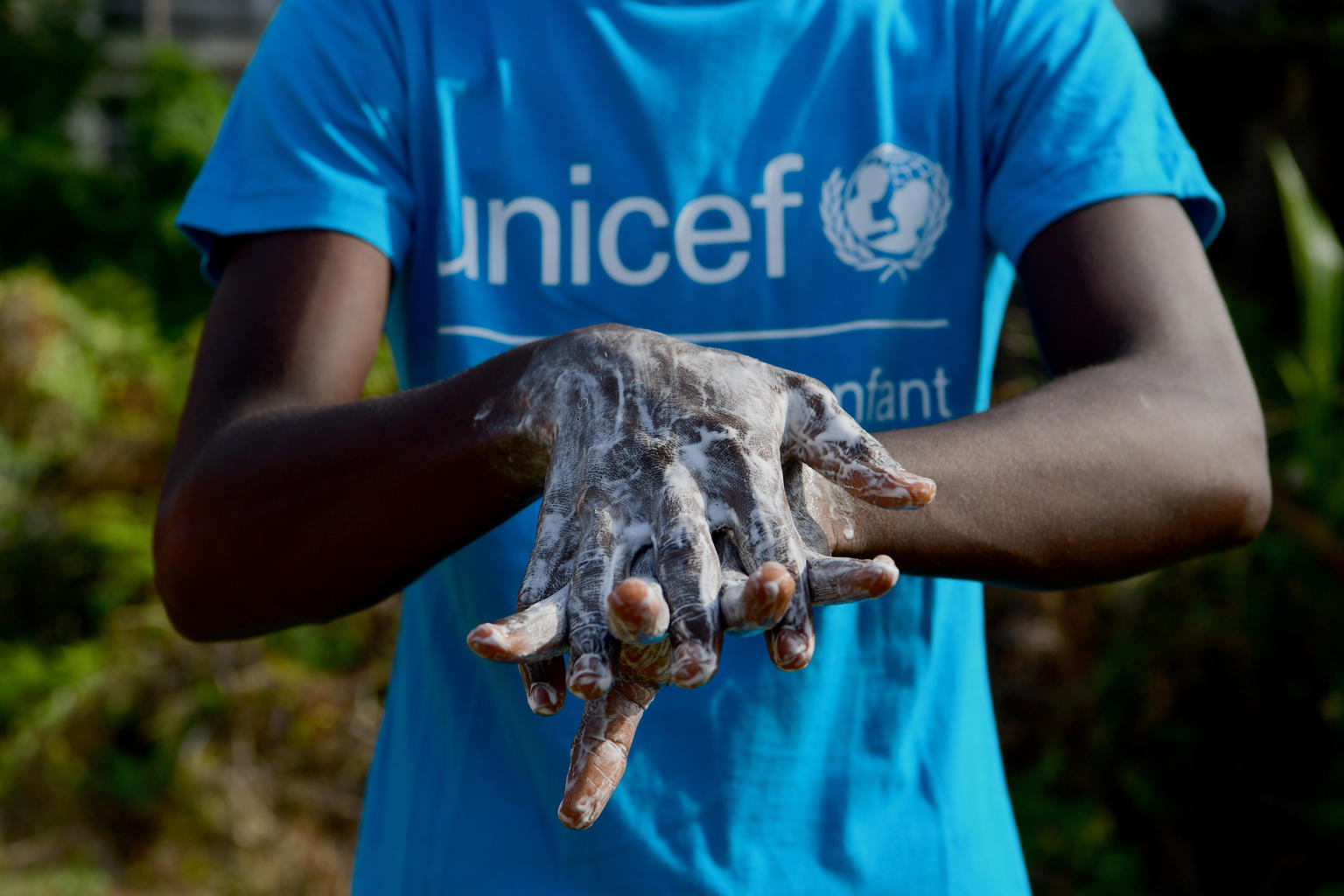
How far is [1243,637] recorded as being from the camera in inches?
138

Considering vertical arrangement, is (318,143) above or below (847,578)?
above

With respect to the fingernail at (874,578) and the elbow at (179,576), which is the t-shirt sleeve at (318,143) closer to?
the elbow at (179,576)

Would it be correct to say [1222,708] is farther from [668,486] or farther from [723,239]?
[668,486]

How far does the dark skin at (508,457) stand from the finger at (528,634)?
0.11 metres

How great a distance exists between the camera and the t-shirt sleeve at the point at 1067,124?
129 centimetres

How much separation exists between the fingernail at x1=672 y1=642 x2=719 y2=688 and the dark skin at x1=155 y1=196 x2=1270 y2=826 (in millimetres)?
135

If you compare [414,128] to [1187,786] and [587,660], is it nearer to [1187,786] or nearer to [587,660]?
[587,660]

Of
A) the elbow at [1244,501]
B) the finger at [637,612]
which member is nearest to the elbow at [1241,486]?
the elbow at [1244,501]

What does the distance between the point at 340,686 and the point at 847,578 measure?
3.87m

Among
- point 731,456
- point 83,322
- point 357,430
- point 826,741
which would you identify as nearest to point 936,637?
point 826,741

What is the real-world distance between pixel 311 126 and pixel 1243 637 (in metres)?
3.24

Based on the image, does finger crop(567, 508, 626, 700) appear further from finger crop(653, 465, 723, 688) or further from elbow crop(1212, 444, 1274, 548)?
elbow crop(1212, 444, 1274, 548)

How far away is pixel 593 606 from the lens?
847mm

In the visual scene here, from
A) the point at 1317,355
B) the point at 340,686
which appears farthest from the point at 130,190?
the point at 1317,355
